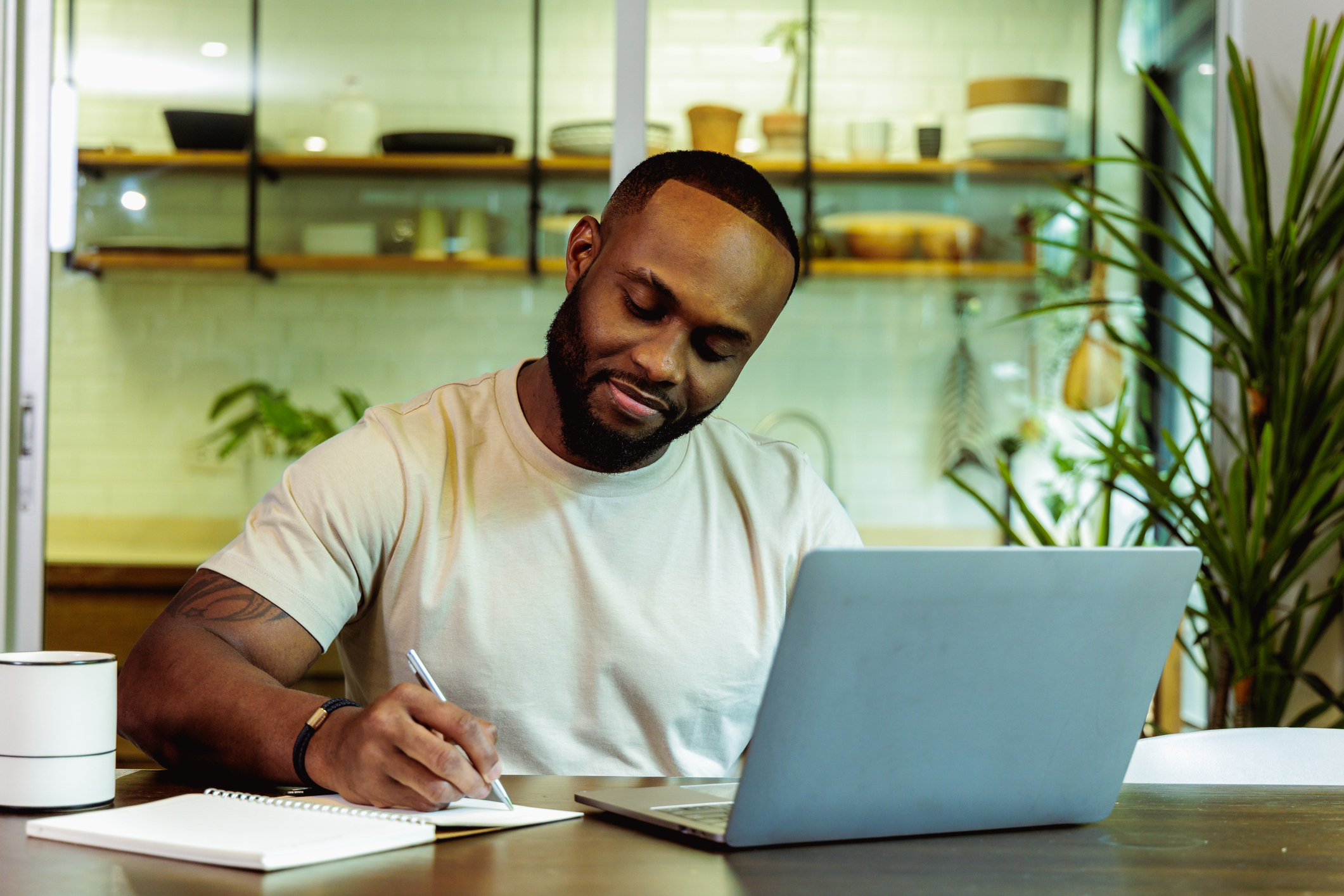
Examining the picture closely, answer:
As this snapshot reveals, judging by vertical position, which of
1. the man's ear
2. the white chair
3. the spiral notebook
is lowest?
the white chair

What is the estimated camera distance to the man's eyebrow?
135 centimetres

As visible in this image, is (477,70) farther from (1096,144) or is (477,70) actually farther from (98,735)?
(98,735)

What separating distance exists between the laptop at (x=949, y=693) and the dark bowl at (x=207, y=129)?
2476 mm

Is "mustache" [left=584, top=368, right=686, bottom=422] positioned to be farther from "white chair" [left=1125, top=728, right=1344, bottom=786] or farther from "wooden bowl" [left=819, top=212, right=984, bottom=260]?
"wooden bowl" [left=819, top=212, right=984, bottom=260]

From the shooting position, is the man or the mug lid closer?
the mug lid

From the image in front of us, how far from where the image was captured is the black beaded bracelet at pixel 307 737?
96cm

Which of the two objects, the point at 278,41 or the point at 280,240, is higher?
the point at 278,41

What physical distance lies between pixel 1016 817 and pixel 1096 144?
2559 mm

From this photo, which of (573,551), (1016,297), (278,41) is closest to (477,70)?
(278,41)

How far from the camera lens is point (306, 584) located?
4.12 ft

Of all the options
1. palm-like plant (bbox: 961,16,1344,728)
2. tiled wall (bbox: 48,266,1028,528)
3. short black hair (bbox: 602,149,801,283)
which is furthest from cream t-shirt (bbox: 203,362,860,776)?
tiled wall (bbox: 48,266,1028,528)

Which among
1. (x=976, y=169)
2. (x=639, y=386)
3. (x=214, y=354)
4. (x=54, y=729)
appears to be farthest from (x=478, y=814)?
(x=976, y=169)

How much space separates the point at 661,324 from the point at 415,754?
627 millimetres

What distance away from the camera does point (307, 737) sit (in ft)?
3.17
